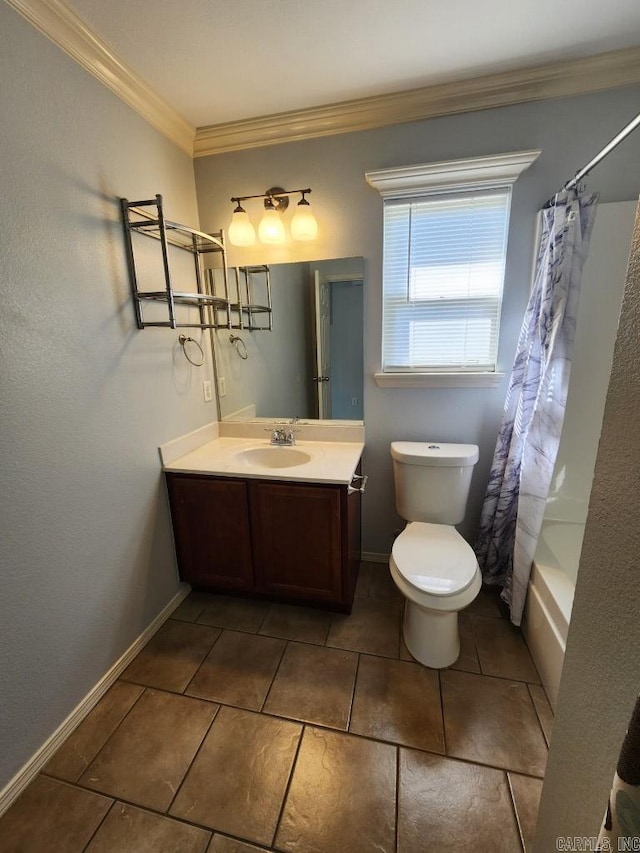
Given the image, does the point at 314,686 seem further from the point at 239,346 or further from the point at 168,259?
the point at 168,259

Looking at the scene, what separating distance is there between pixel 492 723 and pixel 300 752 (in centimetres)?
71

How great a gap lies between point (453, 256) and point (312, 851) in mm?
2308

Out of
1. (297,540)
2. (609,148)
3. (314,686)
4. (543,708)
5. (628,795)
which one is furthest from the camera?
(297,540)

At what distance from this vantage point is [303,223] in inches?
70.6

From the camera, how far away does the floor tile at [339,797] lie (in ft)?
3.38

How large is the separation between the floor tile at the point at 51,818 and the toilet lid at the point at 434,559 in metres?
1.26

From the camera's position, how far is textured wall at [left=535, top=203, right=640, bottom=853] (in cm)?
53

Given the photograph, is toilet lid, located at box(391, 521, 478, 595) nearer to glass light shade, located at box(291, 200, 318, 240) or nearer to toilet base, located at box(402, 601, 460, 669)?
toilet base, located at box(402, 601, 460, 669)

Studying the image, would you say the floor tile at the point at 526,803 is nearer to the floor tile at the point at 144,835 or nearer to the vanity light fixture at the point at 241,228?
the floor tile at the point at 144,835

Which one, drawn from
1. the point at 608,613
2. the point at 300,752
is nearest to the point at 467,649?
the point at 300,752

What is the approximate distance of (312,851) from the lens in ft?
3.32

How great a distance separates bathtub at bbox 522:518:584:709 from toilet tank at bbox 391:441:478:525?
0.42m

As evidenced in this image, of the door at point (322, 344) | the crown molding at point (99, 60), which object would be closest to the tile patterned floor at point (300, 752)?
the door at point (322, 344)

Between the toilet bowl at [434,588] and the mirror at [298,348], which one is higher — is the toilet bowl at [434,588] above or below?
below
